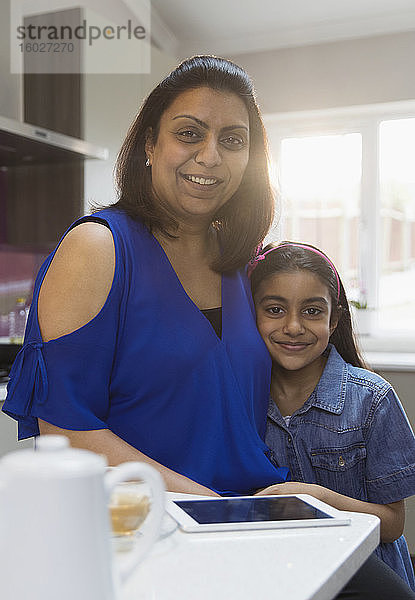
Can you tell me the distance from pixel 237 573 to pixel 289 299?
94 centimetres

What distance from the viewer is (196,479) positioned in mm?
1200

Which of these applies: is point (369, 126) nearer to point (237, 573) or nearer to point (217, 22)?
point (217, 22)

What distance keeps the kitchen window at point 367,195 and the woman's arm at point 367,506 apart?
90.7 inches

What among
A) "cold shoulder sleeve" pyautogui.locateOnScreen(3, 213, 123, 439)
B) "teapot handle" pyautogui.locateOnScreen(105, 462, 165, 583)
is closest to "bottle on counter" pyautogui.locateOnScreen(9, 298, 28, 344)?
"cold shoulder sleeve" pyautogui.locateOnScreen(3, 213, 123, 439)

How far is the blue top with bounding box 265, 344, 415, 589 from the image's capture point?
1.38 metres

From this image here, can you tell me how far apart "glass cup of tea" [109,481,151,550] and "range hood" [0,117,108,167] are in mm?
1918

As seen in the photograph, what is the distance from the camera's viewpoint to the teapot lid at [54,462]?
0.46 metres

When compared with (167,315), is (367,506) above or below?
below

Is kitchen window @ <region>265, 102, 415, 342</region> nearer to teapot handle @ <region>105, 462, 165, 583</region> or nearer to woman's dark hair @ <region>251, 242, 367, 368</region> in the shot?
woman's dark hair @ <region>251, 242, 367, 368</region>

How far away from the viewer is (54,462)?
473mm

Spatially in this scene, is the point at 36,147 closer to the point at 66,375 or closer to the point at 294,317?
the point at 294,317

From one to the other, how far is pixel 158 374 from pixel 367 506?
19.7 inches

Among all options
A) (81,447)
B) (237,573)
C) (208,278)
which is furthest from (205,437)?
(237,573)

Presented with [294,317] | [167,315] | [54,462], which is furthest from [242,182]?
[54,462]
